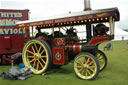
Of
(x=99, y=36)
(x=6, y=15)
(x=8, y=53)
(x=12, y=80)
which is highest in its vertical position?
(x=6, y=15)

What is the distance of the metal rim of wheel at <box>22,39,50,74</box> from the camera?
16.6ft

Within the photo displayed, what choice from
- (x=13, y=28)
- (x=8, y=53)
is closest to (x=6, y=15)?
(x=13, y=28)

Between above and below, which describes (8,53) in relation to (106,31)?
below

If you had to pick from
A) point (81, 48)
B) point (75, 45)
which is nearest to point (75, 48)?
point (75, 45)

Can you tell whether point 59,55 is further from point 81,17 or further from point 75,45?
point 81,17

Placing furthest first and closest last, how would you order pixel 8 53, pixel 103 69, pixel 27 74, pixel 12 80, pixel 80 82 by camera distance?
pixel 8 53, pixel 103 69, pixel 27 74, pixel 12 80, pixel 80 82

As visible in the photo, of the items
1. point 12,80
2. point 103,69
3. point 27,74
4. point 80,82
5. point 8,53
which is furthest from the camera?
point 8,53

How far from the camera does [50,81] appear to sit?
14.1 feet

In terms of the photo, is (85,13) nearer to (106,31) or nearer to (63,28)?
(106,31)

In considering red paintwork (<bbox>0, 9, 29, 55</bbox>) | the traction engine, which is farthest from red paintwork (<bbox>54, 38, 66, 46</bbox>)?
red paintwork (<bbox>0, 9, 29, 55</bbox>)

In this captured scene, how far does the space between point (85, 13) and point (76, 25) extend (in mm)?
1514

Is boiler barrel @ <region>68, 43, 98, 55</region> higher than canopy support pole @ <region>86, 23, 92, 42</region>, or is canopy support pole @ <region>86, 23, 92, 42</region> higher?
canopy support pole @ <region>86, 23, 92, 42</region>

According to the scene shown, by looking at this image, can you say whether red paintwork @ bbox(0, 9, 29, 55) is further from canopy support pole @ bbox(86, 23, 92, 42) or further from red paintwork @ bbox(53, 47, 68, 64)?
canopy support pole @ bbox(86, 23, 92, 42)

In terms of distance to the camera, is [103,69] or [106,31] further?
[103,69]
